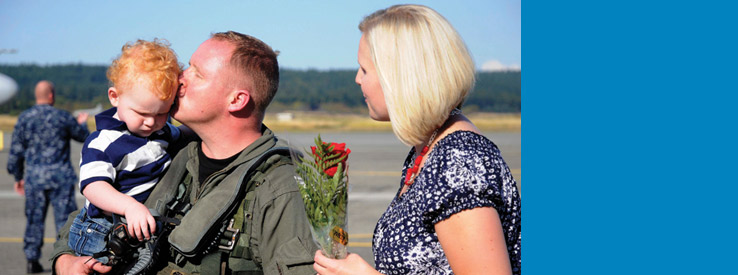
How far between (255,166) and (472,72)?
105 cm

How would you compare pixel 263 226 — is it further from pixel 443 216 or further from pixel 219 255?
pixel 443 216

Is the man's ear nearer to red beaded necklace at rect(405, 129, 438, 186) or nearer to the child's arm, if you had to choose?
the child's arm

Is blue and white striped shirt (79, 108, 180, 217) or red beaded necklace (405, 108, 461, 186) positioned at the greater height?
red beaded necklace (405, 108, 461, 186)

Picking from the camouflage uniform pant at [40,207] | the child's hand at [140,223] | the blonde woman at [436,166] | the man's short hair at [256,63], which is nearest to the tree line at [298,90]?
the camouflage uniform pant at [40,207]

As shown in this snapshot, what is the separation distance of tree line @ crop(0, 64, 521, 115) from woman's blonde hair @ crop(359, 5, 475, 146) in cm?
6599

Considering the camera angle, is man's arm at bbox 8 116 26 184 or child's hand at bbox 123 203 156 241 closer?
child's hand at bbox 123 203 156 241

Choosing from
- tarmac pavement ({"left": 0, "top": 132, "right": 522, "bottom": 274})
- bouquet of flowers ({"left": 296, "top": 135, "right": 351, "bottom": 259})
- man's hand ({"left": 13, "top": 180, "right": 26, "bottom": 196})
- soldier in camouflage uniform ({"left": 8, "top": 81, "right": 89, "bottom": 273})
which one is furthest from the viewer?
tarmac pavement ({"left": 0, "top": 132, "right": 522, "bottom": 274})

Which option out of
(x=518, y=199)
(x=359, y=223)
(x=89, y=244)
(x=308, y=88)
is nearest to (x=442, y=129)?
(x=518, y=199)

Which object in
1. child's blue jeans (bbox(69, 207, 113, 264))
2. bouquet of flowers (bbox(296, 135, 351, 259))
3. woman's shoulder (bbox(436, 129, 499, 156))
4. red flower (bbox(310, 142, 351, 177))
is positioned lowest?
child's blue jeans (bbox(69, 207, 113, 264))

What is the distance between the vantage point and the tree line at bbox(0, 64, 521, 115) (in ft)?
237

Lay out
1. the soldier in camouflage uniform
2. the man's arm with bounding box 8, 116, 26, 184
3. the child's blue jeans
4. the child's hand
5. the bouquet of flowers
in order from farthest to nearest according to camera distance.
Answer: the man's arm with bounding box 8, 116, 26, 184, the soldier in camouflage uniform, the child's blue jeans, the child's hand, the bouquet of flowers

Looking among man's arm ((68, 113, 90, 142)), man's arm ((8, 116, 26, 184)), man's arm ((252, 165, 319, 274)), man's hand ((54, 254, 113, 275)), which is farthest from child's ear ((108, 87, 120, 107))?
man's arm ((8, 116, 26, 184))

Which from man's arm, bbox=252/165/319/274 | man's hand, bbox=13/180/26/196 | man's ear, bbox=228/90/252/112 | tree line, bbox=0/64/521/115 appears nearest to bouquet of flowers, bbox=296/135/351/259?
man's arm, bbox=252/165/319/274

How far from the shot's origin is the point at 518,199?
78.2 inches
